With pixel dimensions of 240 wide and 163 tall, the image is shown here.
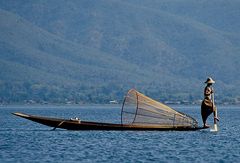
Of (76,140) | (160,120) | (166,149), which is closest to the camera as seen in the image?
(166,149)

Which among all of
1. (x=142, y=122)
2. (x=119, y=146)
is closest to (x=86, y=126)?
(x=142, y=122)

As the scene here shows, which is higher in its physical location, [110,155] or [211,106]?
[211,106]

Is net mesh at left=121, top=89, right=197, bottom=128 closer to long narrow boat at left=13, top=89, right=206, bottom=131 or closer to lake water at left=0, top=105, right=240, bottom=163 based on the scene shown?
long narrow boat at left=13, top=89, right=206, bottom=131

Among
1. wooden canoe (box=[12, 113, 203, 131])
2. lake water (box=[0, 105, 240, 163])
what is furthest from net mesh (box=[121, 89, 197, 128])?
lake water (box=[0, 105, 240, 163])

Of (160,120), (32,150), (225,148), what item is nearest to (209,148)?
(225,148)

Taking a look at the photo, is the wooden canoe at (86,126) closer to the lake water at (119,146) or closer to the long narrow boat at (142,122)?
the long narrow boat at (142,122)

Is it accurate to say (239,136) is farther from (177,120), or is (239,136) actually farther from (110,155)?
(110,155)

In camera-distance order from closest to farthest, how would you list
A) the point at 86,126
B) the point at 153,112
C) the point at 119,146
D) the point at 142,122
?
the point at 119,146 → the point at 153,112 → the point at 86,126 → the point at 142,122

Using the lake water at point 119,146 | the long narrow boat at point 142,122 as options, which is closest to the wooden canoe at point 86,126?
the long narrow boat at point 142,122

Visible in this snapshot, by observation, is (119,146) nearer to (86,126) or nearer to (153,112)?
(153,112)

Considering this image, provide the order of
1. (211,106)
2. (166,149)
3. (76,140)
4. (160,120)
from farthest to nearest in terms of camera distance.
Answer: (160,120), (211,106), (76,140), (166,149)

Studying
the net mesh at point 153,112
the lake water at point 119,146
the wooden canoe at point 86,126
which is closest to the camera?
the lake water at point 119,146

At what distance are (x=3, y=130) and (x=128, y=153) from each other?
24.6m

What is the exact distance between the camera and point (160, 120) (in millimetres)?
71875
